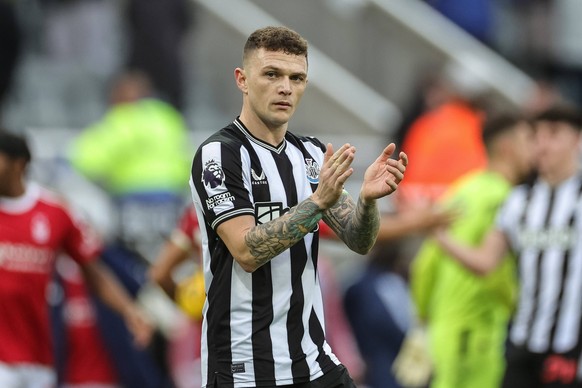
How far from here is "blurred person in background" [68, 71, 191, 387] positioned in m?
13.7

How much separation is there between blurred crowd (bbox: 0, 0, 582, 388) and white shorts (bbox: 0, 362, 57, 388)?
135 millimetres

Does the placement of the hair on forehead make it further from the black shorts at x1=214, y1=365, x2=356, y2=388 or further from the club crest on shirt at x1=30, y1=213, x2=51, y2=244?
the club crest on shirt at x1=30, y1=213, x2=51, y2=244

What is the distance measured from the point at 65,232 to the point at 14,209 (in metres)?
0.40

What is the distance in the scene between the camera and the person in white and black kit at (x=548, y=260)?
977 centimetres

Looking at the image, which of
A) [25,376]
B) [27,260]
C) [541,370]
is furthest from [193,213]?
[541,370]

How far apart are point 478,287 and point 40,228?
9.47ft

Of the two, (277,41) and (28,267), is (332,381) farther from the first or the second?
(28,267)

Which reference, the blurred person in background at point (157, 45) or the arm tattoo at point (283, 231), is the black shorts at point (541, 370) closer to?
the arm tattoo at point (283, 231)

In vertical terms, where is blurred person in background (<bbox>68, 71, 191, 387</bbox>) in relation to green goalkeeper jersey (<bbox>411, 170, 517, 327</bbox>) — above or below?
above

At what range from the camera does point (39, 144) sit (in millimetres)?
14875

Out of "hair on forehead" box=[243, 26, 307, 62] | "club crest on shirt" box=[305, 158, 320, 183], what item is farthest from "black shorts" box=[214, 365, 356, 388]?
"hair on forehead" box=[243, 26, 307, 62]

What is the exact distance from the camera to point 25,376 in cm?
1048

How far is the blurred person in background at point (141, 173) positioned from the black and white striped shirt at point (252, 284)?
20.3 ft

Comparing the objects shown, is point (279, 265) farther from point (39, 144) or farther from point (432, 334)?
point (39, 144)
